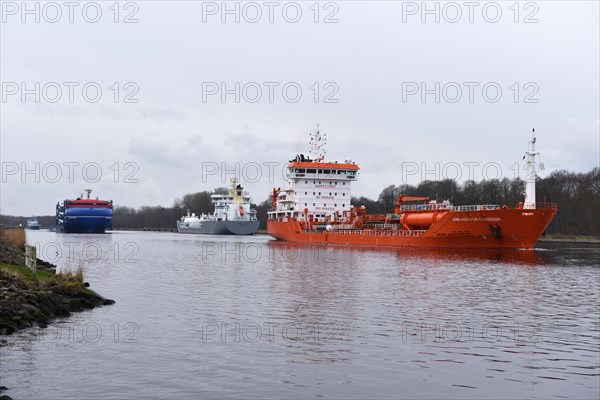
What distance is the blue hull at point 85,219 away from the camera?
13354 centimetres

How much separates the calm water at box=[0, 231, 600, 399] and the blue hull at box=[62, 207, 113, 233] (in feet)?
357

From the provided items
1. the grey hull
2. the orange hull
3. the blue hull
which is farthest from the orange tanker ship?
the blue hull

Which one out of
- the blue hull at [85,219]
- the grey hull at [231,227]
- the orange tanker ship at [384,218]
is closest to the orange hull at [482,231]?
the orange tanker ship at [384,218]

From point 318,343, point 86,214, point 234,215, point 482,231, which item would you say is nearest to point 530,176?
point 482,231

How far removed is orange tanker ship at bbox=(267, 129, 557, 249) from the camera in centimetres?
5662

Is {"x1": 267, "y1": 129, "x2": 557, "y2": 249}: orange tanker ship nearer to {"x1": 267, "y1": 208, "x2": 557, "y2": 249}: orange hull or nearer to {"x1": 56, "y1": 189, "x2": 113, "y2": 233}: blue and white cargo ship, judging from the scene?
{"x1": 267, "y1": 208, "x2": 557, "y2": 249}: orange hull

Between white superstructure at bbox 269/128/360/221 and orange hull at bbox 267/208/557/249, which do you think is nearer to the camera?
orange hull at bbox 267/208/557/249

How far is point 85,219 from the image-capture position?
443ft

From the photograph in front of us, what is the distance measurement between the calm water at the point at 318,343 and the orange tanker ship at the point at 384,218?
82.5 feet

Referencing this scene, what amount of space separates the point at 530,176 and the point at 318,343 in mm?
45340

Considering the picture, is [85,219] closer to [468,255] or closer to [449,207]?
[449,207]

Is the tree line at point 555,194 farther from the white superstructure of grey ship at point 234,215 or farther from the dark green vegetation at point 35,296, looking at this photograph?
the dark green vegetation at point 35,296

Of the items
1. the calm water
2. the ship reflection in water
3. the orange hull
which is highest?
the orange hull

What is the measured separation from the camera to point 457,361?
49.7 feet
